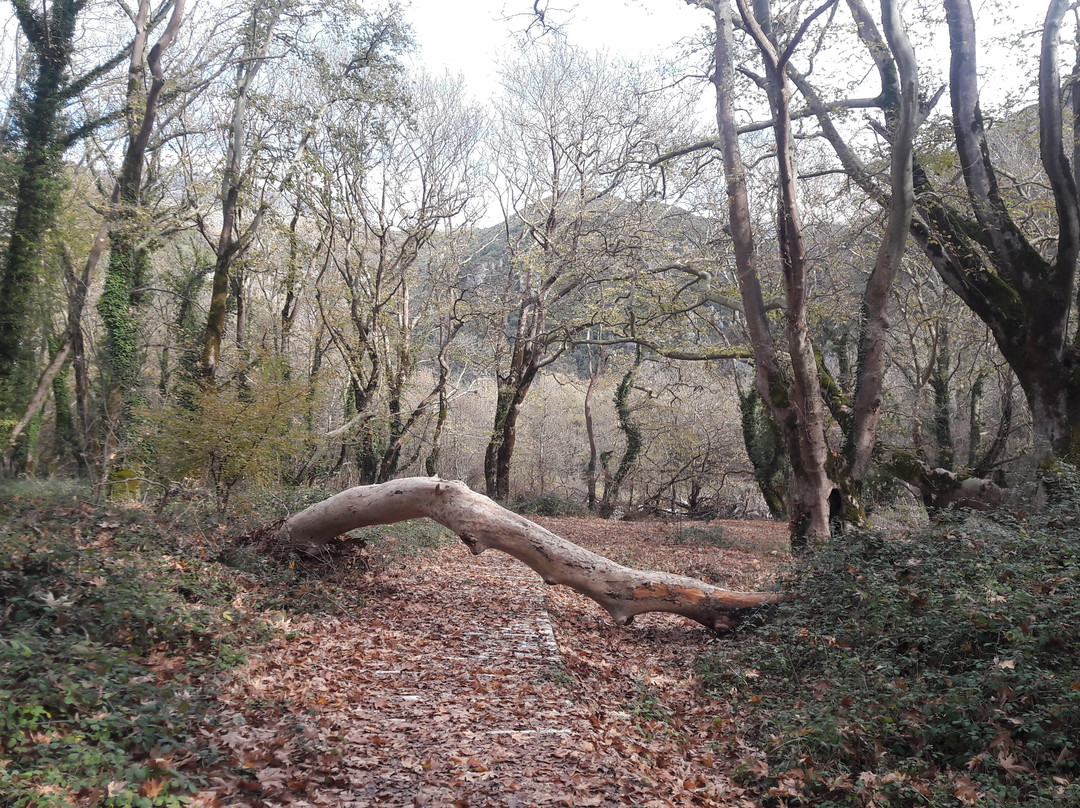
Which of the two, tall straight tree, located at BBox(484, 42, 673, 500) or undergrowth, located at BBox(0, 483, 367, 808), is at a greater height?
tall straight tree, located at BBox(484, 42, 673, 500)

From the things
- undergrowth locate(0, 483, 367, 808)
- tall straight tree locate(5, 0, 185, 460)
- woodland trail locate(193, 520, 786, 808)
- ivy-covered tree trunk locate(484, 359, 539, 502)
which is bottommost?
woodland trail locate(193, 520, 786, 808)

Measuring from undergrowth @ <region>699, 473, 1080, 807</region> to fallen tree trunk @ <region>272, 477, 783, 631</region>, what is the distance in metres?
0.72

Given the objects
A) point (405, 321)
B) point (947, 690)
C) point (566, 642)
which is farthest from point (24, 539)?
point (405, 321)

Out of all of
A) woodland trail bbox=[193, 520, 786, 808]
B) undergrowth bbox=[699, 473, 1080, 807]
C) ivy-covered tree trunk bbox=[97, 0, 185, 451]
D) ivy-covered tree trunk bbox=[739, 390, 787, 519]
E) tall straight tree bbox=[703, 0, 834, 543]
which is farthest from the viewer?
ivy-covered tree trunk bbox=[739, 390, 787, 519]

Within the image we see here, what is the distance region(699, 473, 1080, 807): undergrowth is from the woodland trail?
0.49m

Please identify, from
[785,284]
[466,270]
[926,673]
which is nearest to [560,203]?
[466,270]

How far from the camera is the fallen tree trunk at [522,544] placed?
7.49 m

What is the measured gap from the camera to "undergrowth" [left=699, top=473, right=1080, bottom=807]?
364 cm

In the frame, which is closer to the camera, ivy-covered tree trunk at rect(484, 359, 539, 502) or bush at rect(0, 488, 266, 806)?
bush at rect(0, 488, 266, 806)

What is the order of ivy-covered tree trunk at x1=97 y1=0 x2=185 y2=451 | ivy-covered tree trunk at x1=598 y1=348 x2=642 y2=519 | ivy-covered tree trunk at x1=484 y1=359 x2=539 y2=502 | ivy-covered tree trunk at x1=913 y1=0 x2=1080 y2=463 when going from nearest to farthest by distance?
ivy-covered tree trunk at x1=913 y1=0 x2=1080 y2=463 < ivy-covered tree trunk at x1=97 y1=0 x2=185 y2=451 < ivy-covered tree trunk at x1=484 y1=359 x2=539 y2=502 < ivy-covered tree trunk at x1=598 y1=348 x2=642 y2=519

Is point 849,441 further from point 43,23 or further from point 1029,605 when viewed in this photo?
point 43,23

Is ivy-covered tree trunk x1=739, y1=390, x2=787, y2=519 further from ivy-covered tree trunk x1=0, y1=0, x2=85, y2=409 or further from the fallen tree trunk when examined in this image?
ivy-covered tree trunk x1=0, y1=0, x2=85, y2=409

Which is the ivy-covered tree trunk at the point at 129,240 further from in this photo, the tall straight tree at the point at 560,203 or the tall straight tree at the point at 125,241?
the tall straight tree at the point at 560,203

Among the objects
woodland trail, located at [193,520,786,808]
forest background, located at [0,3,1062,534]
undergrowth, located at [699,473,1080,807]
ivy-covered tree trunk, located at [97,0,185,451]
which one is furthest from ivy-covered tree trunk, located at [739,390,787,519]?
ivy-covered tree trunk, located at [97,0,185,451]
